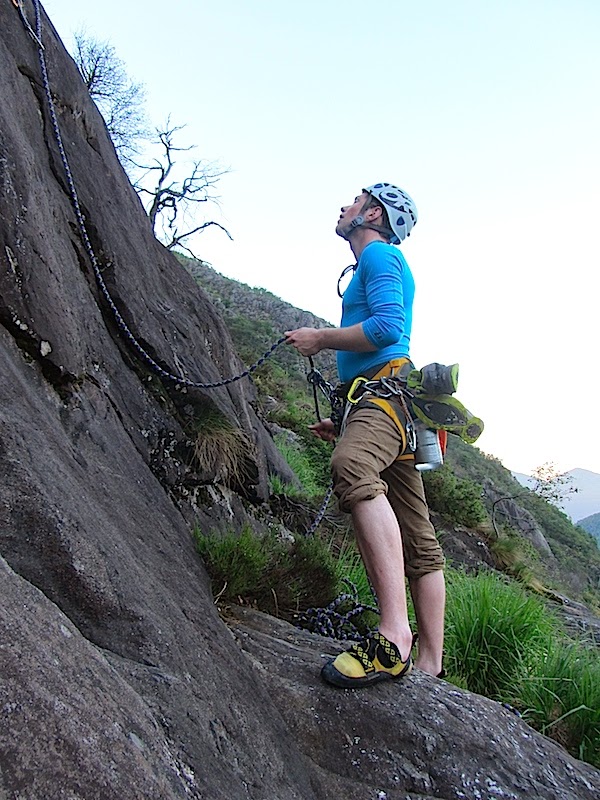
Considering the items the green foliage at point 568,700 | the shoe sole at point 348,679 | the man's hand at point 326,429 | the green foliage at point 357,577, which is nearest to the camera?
the shoe sole at point 348,679

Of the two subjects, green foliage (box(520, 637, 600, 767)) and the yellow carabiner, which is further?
green foliage (box(520, 637, 600, 767))

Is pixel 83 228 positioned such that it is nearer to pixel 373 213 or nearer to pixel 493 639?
pixel 373 213

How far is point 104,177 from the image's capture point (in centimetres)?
438

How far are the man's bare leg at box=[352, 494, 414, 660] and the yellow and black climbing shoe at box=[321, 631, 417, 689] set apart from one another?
1.6 inches

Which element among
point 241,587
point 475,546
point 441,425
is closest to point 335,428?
point 441,425

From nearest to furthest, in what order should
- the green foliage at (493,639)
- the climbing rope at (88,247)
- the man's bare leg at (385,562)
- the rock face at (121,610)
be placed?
the rock face at (121,610)
the man's bare leg at (385,562)
the climbing rope at (88,247)
the green foliage at (493,639)

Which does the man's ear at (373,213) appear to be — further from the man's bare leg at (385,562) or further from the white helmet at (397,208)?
the man's bare leg at (385,562)

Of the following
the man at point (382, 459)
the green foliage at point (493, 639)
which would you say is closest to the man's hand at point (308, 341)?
the man at point (382, 459)

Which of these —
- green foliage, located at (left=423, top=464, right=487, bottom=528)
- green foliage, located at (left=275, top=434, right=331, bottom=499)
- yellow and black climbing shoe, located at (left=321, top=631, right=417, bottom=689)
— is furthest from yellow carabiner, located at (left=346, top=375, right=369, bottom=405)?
green foliage, located at (left=423, top=464, right=487, bottom=528)

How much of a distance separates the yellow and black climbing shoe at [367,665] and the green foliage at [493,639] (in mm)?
1595

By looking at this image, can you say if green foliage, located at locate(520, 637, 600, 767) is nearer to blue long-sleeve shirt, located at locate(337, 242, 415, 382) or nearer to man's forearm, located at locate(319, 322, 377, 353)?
blue long-sleeve shirt, located at locate(337, 242, 415, 382)

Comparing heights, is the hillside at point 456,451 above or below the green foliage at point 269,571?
above

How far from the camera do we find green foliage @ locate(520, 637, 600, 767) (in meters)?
3.39

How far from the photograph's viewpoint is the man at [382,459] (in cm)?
263
